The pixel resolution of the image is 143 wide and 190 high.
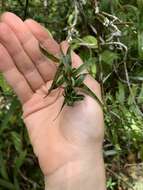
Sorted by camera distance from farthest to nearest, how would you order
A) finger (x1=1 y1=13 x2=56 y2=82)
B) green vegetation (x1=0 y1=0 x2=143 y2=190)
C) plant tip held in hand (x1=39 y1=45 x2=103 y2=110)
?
green vegetation (x1=0 y1=0 x2=143 y2=190), finger (x1=1 y1=13 x2=56 y2=82), plant tip held in hand (x1=39 y1=45 x2=103 y2=110)

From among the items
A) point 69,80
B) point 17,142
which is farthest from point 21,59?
point 17,142

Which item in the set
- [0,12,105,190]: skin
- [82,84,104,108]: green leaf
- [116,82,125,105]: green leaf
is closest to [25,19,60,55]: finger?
[0,12,105,190]: skin

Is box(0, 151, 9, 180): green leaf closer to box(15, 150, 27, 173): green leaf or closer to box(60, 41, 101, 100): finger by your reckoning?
box(15, 150, 27, 173): green leaf

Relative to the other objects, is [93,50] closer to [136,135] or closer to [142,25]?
[142,25]

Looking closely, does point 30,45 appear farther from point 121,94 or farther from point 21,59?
point 121,94

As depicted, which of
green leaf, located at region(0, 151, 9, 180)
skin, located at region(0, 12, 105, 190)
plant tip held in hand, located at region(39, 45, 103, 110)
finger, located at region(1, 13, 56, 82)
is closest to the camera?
plant tip held in hand, located at region(39, 45, 103, 110)

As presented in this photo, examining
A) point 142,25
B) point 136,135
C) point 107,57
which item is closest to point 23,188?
point 136,135

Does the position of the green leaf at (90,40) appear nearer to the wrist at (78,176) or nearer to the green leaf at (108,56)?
the green leaf at (108,56)
